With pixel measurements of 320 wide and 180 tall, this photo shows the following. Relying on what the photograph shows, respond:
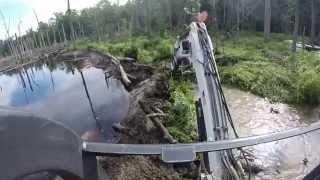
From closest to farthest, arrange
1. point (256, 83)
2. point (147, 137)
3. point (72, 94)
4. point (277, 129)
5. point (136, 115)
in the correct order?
point (147, 137), point (136, 115), point (277, 129), point (256, 83), point (72, 94)

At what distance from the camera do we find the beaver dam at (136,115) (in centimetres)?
765

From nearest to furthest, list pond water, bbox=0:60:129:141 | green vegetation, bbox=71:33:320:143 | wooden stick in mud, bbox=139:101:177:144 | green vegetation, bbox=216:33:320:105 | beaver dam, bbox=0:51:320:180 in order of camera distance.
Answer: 1. beaver dam, bbox=0:51:320:180
2. wooden stick in mud, bbox=139:101:177:144
3. green vegetation, bbox=71:33:320:143
4. green vegetation, bbox=216:33:320:105
5. pond water, bbox=0:60:129:141

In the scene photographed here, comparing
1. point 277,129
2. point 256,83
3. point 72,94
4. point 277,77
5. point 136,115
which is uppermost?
point 136,115

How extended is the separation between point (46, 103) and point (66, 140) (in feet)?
53.0

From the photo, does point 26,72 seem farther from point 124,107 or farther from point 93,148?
point 93,148

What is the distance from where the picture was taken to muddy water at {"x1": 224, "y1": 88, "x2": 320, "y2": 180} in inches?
326

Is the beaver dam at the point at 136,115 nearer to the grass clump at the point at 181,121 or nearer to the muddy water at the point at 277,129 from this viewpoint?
the muddy water at the point at 277,129

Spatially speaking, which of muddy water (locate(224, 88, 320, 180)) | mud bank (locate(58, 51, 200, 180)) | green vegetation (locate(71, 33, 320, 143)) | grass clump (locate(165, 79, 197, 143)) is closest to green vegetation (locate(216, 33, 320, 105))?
green vegetation (locate(71, 33, 320, 143))

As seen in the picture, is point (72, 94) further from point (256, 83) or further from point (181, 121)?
point (181, 121)

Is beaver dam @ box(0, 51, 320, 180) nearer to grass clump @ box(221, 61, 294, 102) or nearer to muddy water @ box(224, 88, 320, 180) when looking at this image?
muddy water @ box(224, 88, 320, 180)

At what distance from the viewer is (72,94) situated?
18.0 meters

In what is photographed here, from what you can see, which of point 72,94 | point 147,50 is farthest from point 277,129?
point 147,50

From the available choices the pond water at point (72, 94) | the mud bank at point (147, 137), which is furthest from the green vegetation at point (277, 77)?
the pond water at point (72, 94)

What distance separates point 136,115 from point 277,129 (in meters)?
3.76
